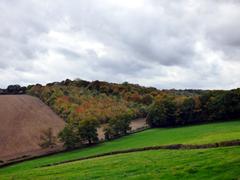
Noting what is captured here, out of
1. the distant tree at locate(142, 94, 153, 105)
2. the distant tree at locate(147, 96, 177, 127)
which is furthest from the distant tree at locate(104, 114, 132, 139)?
the distant tree at locate(142, 94, 153, 105)

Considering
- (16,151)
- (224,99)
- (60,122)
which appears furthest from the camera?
(60,122)

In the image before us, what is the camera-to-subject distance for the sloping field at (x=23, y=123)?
91769 mm

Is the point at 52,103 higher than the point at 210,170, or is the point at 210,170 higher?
the point at 52,103

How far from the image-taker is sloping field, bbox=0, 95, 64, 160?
91.8 m

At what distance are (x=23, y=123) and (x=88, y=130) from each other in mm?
28636

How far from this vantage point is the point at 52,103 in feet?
422

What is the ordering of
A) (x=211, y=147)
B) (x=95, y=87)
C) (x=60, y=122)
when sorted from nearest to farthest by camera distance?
(x=211, y=147)
(x=60, y=122)
(x=95, y=87)

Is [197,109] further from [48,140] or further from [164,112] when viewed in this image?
[48,140]

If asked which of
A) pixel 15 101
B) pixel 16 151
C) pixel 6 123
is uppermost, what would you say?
pixel 15 101

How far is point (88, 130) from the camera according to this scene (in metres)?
89.2

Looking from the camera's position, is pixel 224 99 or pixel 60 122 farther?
pixel 60 122

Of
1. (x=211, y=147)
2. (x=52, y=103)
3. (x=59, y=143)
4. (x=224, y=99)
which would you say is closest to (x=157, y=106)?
(x=224, y=99)

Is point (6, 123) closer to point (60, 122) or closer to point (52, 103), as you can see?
point (60, 122)

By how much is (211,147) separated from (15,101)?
93141 millimetres
